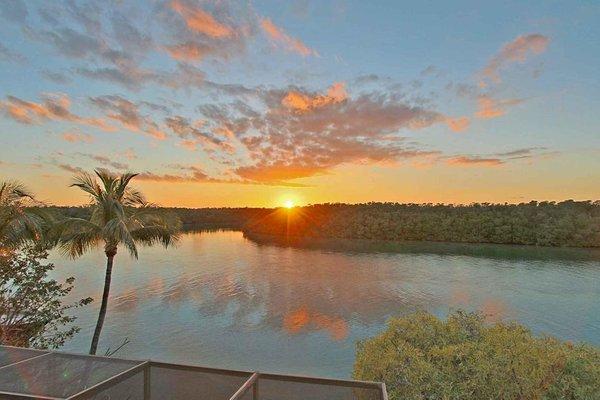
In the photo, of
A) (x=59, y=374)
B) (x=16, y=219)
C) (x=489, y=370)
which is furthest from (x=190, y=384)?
(x=16, y=219)

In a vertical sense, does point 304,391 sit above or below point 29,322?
above

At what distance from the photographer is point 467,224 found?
323 feet

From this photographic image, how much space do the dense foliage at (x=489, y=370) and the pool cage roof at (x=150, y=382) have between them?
5.49m

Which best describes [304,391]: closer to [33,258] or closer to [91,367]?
[91,367]

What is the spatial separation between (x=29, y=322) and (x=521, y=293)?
41580mm

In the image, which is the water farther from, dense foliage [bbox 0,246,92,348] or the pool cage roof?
the pool cage roof

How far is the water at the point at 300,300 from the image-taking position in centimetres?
2358

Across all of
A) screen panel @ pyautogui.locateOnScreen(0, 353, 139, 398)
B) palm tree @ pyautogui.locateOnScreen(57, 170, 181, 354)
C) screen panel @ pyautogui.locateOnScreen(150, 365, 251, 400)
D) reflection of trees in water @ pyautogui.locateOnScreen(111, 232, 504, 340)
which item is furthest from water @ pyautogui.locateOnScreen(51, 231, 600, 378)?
screen panel @ pyautogui.locateOnScreen(0, 353, 139, 398)

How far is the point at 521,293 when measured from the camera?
1565 inches

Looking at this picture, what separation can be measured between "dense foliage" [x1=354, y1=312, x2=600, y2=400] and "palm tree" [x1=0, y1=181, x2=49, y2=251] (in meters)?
11.7

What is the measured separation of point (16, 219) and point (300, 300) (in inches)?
1027

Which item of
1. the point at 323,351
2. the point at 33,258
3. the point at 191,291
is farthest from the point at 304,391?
the point at 191,291

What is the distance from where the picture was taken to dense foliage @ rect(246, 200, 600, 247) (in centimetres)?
8656

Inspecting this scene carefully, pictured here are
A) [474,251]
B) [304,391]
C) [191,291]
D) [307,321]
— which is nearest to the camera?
[304,391]
